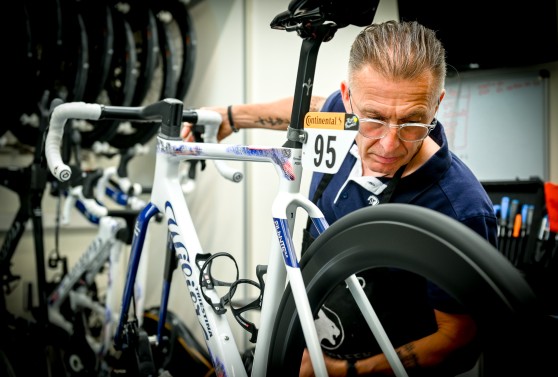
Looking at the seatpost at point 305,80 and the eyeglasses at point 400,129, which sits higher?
the seatpost at point 305,80

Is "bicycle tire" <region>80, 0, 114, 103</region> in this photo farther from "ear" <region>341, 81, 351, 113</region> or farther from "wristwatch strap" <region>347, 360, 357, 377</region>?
"wristwatch strap" <region>347, 360, 357, 377</region>

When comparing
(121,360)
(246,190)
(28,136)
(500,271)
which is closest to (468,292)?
(500,271)

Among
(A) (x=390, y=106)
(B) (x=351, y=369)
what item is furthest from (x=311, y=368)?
(A) (x=390, y=106)

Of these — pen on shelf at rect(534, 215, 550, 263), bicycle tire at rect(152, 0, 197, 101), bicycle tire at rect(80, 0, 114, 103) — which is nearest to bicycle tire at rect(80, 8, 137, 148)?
bicycle tire at rect(80, 0, 114, 103)

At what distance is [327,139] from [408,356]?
332 mm

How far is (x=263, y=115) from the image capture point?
1239mm

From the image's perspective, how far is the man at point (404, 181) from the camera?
2.27 ft

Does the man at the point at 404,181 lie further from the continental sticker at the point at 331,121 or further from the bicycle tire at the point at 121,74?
the bicycle tire at the point at 121,74

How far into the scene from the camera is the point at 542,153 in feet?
4.78

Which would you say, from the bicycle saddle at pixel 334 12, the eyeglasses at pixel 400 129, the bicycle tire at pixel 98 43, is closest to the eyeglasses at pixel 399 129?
the eyeglasses at pixel 400 129

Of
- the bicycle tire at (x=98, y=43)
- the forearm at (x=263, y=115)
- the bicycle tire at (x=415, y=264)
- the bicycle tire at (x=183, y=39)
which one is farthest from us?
the bicycle tire at (x=183, y=39)

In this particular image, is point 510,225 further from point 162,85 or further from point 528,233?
point 162,85

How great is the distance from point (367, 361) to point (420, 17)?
1.95ft

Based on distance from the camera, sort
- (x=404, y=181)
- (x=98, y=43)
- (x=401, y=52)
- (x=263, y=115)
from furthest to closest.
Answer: (x=98, y=43) → (x=263, y=115) → (x=404, y=181) → (x=401, y=52)
